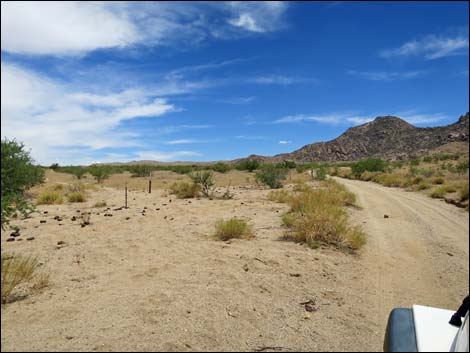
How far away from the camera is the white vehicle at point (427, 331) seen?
8.66 ft

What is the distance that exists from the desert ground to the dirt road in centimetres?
3

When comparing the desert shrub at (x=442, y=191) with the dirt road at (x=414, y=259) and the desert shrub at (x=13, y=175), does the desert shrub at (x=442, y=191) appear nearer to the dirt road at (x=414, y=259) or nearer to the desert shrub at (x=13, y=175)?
the dirt road at (x=414, y=259)

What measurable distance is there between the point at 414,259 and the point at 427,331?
19.4 feet

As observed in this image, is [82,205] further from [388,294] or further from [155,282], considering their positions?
[388,294]

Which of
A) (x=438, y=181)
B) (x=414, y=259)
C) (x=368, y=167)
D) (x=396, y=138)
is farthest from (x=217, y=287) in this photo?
(x=396, y=138)

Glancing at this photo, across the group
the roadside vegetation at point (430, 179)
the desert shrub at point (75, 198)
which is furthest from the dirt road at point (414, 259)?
the desert shrub at point (75, 198)

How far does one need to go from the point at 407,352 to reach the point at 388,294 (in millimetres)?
3827

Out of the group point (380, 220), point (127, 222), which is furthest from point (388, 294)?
point (127, 222)

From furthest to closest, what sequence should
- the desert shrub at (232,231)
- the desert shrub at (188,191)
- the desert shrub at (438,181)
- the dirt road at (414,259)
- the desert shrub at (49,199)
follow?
1. the desert shrub at (438,181)
2. the desert shrub at (188,191)
3. the desert shrub at (49,199)
4. the desert shrub at (232,231)
5. the dirt road at (414,259)

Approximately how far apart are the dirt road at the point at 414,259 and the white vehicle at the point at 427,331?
7.05 feet

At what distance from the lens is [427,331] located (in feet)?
9.40

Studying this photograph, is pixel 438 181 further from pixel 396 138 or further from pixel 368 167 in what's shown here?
pixel 396 138

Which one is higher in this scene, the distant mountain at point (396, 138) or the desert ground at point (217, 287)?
the distant mountain at point (396, 138)

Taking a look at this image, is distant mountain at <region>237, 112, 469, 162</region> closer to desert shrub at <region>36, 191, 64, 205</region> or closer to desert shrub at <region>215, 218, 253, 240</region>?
desert shrub at <region>36, 191, 64, 205</region>
